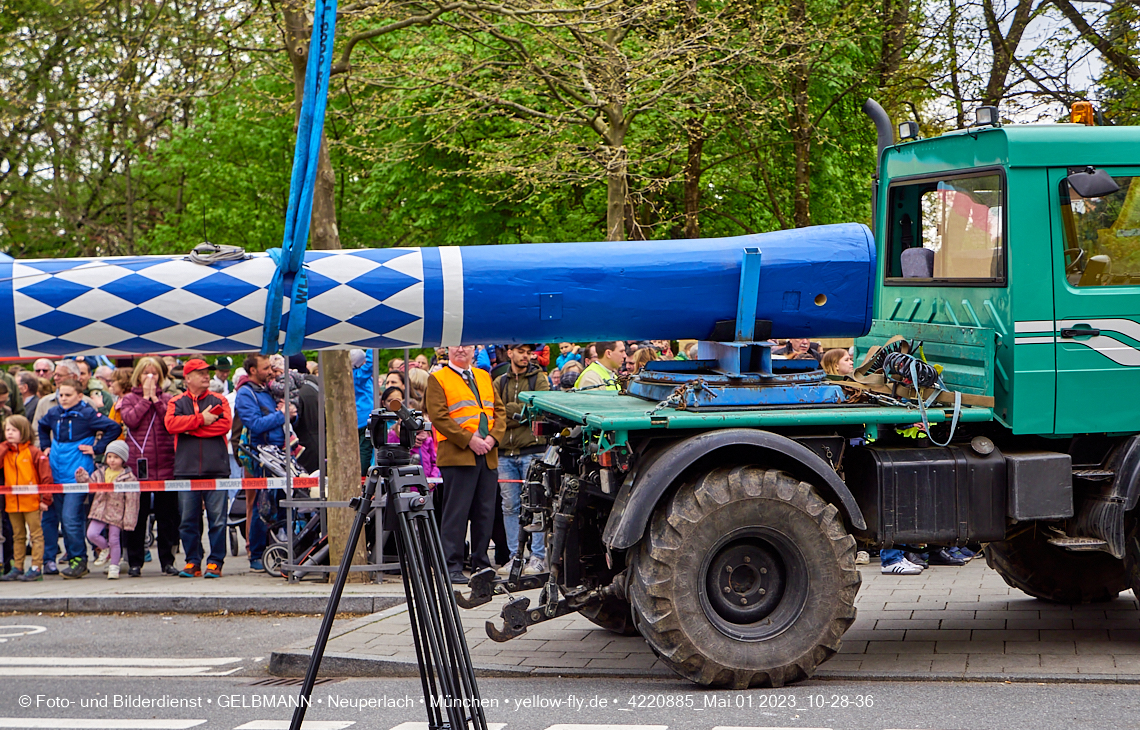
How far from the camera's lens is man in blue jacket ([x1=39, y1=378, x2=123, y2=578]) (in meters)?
11.3

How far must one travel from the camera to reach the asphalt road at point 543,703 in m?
5.82

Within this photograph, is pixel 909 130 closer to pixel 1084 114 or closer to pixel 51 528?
pixel 1084 114

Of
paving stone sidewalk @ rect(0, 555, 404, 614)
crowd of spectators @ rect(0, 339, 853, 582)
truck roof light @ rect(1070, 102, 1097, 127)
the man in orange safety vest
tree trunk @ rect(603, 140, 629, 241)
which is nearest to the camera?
truck roof light @ rect(1070, 102, 1097, 127)

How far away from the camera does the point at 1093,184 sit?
6.54 metres

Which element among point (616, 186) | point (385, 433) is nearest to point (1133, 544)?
point (385, 433)

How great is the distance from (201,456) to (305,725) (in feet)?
17.9

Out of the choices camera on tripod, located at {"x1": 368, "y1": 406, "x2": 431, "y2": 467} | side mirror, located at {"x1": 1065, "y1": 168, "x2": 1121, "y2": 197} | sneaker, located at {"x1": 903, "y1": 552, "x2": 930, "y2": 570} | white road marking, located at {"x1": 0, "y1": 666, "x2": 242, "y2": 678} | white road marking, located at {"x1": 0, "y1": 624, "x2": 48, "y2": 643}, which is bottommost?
white road marking, located at {"x1": 0, "y1": 624, "x2": 48, "y2": 643}

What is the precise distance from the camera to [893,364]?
7.19 meters

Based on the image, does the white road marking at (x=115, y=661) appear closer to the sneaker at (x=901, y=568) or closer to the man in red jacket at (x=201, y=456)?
the man in red jacket at (x=201, y=456)

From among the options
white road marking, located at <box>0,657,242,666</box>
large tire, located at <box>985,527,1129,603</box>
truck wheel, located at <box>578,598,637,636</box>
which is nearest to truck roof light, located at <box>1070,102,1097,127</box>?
large tire, located at <box>985,527,1129,603</box>

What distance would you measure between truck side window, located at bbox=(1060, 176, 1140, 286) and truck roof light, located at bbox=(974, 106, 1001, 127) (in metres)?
0.54

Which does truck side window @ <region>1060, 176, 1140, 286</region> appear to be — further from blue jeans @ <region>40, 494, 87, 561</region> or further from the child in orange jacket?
the child in orange jacket

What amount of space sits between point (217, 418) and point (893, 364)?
630 cm

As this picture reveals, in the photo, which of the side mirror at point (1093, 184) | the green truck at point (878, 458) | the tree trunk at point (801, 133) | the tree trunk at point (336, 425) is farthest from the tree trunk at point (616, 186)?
the side mirror at point (1093, 184)
